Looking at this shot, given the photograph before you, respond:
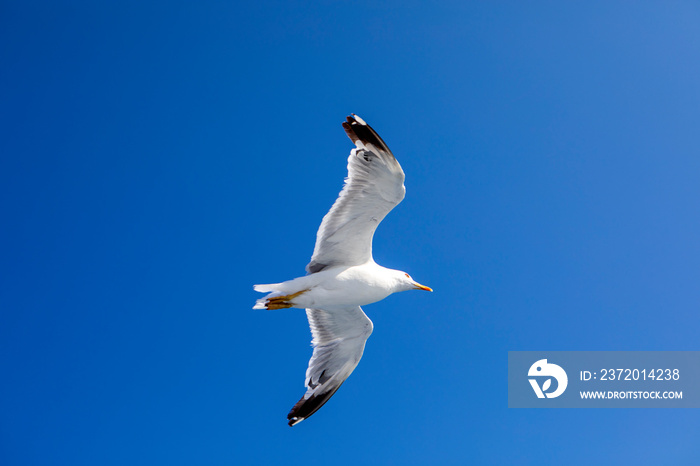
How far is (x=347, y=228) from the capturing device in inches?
267

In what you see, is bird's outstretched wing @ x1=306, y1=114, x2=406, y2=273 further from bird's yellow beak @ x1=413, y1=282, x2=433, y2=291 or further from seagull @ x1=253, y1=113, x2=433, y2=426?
bird's yellow beak @ x1=413, y1=282, x2=433, y2=291

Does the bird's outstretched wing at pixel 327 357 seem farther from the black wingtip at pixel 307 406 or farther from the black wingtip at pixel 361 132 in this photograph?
the black wingtip at pixel 361 132

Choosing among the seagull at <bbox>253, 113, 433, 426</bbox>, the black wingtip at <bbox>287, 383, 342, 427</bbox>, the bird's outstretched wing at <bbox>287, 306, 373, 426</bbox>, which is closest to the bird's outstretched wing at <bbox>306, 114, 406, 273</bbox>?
the seagull at <bbox>253, 113, 433, 426</bbox>

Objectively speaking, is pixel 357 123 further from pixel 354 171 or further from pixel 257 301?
pixel 257 301

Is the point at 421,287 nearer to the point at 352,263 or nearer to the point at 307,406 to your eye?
the point at 352,263

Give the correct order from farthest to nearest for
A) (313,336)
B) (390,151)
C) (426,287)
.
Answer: (313,336) < (426,287) < (390,151)

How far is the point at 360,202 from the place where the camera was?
6.57 m

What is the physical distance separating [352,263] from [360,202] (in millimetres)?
803

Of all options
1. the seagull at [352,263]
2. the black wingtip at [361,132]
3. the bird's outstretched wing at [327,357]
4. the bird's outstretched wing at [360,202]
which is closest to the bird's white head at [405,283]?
the seagull at [352,263]

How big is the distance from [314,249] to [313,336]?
1.46m

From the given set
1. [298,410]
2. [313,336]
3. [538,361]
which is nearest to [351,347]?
[313,336]

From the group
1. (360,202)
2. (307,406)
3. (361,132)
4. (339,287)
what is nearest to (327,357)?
(307,406)

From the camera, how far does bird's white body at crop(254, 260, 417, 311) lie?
6676mm

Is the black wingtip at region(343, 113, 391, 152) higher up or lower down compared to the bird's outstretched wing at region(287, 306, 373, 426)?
higher up
